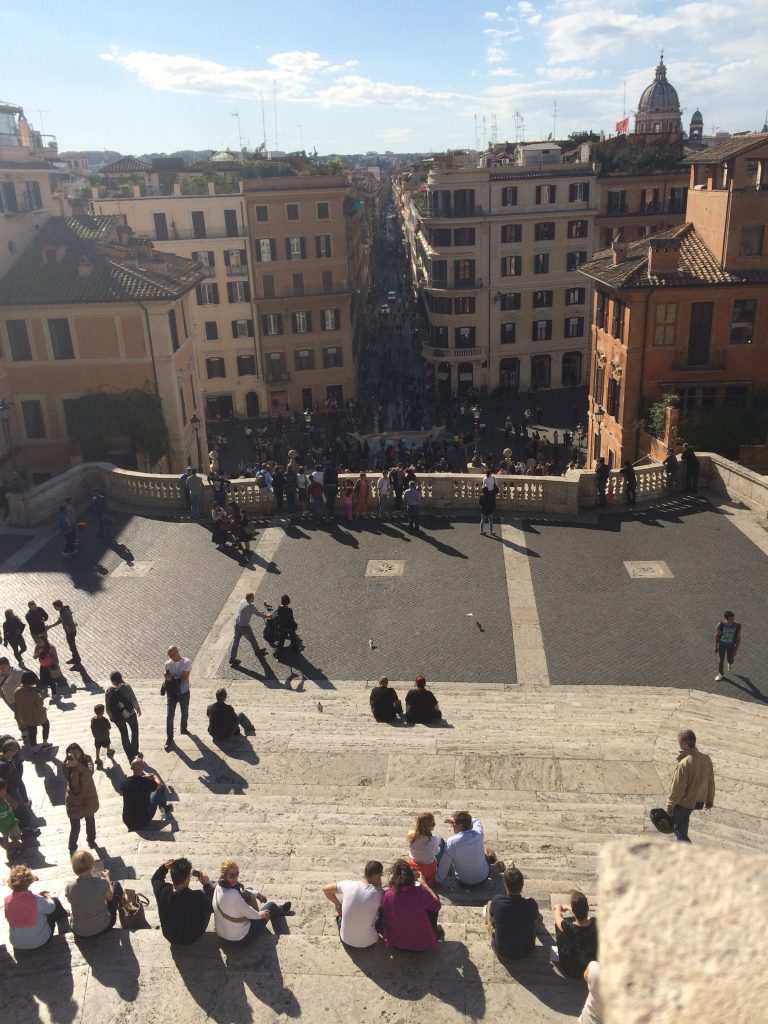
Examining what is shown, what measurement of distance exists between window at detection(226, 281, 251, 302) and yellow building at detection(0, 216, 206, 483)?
84.2ft

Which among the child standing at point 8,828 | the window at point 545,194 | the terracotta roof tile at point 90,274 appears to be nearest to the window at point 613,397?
the terracotta roof tile at point 90,274

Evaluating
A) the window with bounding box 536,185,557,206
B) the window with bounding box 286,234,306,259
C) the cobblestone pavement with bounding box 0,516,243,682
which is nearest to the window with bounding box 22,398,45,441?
the cobblestone pavement with bounding box 0,516,243,682

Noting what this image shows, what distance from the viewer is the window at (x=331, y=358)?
221 feet

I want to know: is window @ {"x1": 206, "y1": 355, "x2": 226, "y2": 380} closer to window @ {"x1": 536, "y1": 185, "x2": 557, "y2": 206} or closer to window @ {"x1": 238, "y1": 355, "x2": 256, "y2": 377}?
window @ {"x1": 238, "y1": 355, "x2": 256, "y2": 377}

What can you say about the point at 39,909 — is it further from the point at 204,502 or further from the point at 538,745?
the point at 204,502

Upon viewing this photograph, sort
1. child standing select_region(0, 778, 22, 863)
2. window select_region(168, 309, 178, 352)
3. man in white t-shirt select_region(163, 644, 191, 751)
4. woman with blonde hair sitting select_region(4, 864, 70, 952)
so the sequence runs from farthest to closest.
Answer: window select_region(168, 309, 178, 352) → man in white t-shirt select_region(163, 644, 191, 751) → child standing select_region(0, 778, 22, 863) → woman with blonde hair sitting select_region(4, 864, 70, 952)

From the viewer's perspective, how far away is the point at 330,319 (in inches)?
2623

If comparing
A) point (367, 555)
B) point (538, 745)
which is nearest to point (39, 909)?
point (538, 745)

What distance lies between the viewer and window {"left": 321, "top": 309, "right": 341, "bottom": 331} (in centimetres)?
6644

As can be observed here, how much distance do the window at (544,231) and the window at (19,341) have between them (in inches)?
1605

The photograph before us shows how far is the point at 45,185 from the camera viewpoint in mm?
46562

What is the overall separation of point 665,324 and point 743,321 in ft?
10.4

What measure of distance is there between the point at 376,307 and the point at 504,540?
94.8m

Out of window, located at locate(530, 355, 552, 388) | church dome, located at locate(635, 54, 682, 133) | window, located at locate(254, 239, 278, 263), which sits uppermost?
church dome, located at locate(635, 54, 682, 133)
